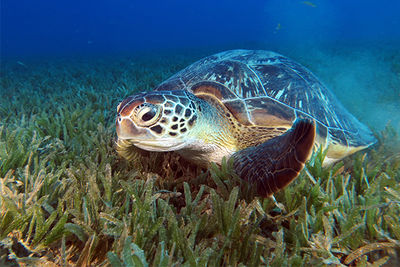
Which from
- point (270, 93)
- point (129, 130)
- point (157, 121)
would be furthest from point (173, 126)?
point (270, 93)

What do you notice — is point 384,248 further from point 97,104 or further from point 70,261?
point 97,104

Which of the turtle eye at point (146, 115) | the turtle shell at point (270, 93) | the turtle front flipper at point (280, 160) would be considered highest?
the turtle shell at point (270, 93)

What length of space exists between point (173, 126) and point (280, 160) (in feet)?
2.16

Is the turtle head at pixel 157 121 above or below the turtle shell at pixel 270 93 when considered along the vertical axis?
below

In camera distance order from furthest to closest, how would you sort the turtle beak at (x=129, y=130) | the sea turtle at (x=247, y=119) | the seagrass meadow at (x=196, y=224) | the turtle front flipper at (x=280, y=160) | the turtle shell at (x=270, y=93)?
the turtle shell at (x=270, y=93) → the turtle beak at (x=129, y=130) → the sea turtle at (x=247, y=119) → the turtle front flipper at (x=280, y=160) → the seagrass meadow at (x=196, y=224)

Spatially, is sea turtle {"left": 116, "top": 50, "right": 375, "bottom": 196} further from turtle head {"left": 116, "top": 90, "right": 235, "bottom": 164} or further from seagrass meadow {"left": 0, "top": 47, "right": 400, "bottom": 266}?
seagrass meadow {"left": 0, "top": 47, "right": 400, "bottom": 266}

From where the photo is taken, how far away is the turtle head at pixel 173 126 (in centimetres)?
133

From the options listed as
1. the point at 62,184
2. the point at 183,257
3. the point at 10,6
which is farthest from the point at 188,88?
the point at 10,6

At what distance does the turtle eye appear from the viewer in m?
1.32

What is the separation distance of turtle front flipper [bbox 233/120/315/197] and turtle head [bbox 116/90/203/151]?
439 millimetres

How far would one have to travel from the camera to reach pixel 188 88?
2.08 m

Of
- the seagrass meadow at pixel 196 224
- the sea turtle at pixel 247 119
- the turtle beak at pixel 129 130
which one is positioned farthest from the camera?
the turtle beak at pixel 129 130

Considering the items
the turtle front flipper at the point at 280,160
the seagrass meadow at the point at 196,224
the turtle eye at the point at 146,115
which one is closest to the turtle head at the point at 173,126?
the turtle eye at the point at 146,115

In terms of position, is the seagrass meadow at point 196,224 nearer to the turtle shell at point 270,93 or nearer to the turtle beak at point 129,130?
the turtle beak at point 129,130
